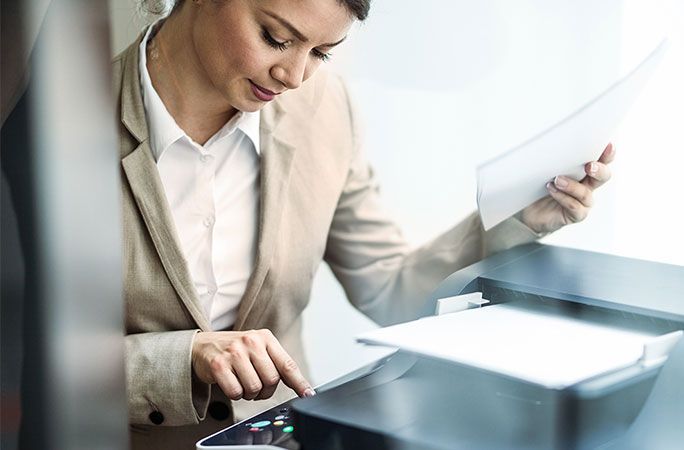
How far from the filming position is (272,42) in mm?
779

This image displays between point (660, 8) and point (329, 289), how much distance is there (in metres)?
0.52

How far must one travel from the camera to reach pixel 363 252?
3.47ft

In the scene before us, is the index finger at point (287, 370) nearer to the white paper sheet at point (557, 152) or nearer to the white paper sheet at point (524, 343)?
the white paper sheet at point (524, 343)

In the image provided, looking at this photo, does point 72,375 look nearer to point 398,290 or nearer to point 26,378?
point 26,378

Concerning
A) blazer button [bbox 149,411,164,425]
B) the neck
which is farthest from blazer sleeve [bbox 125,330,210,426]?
the neck

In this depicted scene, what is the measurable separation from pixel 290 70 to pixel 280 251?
213mm

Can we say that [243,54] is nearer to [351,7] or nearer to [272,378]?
[351,7]

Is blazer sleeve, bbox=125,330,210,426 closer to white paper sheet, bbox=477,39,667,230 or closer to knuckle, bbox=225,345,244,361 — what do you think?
knuckle, bbox=225,345,244,361

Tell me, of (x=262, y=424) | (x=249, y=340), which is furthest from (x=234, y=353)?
(x=262, y=424)

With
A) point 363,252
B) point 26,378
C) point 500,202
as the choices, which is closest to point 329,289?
point 363,252

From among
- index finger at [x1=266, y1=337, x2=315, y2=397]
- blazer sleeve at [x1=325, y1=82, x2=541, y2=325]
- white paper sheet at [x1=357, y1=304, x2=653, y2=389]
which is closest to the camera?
white paper sheet at [x1=357, y1=304, x2=653, y2=389]

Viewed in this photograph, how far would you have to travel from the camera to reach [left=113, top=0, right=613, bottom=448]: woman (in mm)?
773

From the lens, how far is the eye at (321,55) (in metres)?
0.80

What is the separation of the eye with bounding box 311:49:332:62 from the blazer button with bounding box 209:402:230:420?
0.33 metres
